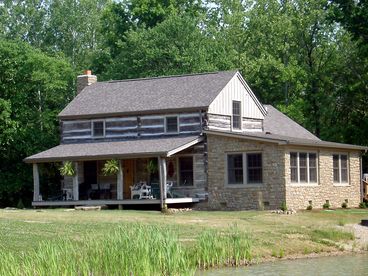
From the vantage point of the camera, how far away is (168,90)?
4372 centimetres

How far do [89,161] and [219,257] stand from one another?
2252 cm

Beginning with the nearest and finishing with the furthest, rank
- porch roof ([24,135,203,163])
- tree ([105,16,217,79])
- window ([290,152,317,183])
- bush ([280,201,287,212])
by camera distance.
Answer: bush ([280,201,287,212]), window ([290,152,317,183]), porch roof ([24,135,203,163]), tree ([105,16,217,79])

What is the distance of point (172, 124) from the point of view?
41.6m

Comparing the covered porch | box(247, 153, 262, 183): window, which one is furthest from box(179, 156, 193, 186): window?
box(247, 153, 262, 183): window

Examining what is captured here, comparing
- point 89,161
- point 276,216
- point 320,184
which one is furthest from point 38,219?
point 320,184

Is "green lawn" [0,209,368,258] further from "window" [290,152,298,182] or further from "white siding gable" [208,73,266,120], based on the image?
"white siding gable" [208,73,266,120]

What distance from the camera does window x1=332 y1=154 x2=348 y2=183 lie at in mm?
42719

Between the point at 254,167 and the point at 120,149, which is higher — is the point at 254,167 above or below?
below

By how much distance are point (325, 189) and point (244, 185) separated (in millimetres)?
4957

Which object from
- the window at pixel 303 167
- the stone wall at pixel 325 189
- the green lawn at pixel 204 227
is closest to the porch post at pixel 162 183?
the green lawn at pixel 204 227

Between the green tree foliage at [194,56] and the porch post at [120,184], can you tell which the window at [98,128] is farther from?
the green tree foliage at [194,56]

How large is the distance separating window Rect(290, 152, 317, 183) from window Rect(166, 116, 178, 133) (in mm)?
6199

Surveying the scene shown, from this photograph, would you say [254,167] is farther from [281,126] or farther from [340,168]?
[281,126]

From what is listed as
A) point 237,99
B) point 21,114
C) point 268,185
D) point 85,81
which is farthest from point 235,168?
point 21,114
